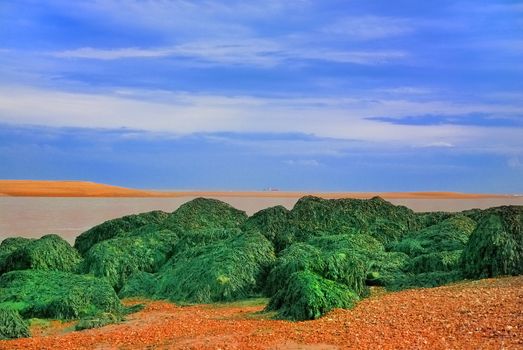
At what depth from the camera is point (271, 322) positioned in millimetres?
9367

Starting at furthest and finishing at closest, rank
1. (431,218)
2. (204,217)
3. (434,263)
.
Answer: (431,218), (204,217), (434,263)

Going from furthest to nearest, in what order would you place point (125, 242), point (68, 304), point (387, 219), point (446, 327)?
point (387, 219), point (125, 242), point (68, 304), point (446, 327)

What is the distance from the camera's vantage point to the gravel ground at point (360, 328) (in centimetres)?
792

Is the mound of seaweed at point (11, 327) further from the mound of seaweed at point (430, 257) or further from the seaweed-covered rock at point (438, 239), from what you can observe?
the seaweed-covered rock at point (438, 239)

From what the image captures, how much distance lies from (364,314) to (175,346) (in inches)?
110

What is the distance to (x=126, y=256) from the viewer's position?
48.4 feet

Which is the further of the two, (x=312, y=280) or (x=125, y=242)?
(x=125, y=242)

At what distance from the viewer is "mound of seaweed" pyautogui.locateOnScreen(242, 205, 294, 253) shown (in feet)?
51.2

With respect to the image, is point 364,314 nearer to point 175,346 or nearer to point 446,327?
point 446,327

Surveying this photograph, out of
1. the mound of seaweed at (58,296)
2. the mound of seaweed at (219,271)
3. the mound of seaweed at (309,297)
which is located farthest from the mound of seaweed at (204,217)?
the mound of seaweed at (309,297)

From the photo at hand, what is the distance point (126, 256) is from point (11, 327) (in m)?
4.90

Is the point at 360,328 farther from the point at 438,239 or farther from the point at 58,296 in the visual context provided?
the point at 438,239

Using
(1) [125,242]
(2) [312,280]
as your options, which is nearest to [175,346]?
(2) [312,280]

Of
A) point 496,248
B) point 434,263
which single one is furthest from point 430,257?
point 496,248
